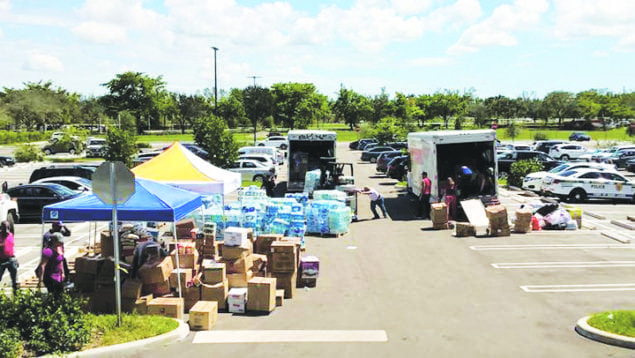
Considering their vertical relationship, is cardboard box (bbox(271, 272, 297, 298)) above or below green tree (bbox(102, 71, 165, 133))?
below

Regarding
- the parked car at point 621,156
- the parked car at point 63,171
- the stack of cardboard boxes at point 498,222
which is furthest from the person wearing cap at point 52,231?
the parked car at point 621,156

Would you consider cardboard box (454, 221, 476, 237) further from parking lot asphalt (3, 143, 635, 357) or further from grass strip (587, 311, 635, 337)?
grass strip (587, 311, 635, 337)

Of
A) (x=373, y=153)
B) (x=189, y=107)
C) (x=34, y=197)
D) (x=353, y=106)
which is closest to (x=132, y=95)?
(x=189, y=107)

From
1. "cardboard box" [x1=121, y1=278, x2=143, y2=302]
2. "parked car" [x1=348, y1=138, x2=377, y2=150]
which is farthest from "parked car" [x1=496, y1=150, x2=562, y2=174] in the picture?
"cardboard box" [x1=121, y1=278, x2=143, y2=302]

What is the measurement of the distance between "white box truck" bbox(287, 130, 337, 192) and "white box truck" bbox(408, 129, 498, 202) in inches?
145

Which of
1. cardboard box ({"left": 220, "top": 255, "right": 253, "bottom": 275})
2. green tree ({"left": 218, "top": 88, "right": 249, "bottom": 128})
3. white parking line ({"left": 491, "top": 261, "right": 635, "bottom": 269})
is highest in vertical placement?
green tree ({"left": 218, "top": 88, "right": 249, "bottom": 128})

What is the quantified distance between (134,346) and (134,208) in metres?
3.11

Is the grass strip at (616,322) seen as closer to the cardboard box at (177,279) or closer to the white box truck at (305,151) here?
the cardboard box at (177,279)

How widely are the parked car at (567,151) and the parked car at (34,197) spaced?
1465 inches

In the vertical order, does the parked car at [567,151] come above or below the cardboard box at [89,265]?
above

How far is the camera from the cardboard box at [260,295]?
1170 centimetres

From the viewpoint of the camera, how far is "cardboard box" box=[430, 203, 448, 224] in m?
20.4

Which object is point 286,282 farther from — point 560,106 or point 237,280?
point 560,106

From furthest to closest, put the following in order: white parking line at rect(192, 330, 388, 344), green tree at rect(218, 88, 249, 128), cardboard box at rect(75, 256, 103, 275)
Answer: green tree at rect(218, 88, 249, 128) < cardboard box at rect(75, 256, 103, 275) < white parking line at rect(192, 330, 388, 344)
